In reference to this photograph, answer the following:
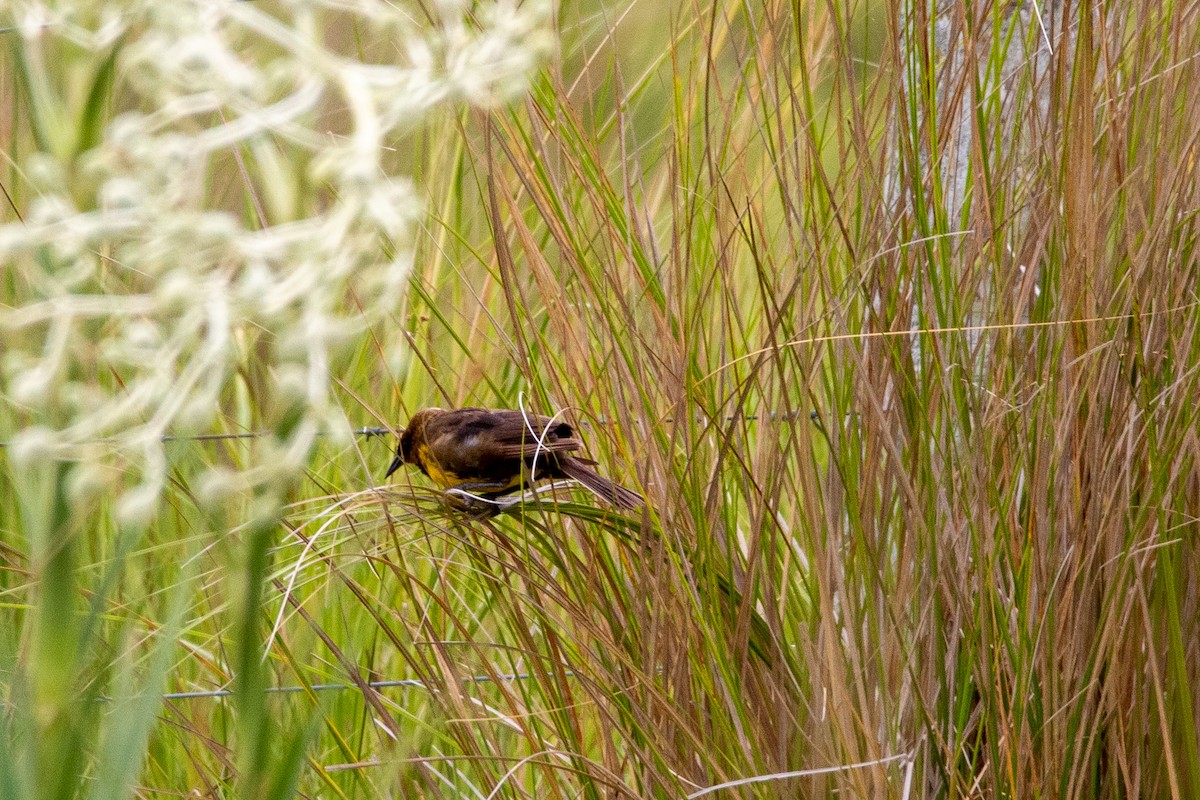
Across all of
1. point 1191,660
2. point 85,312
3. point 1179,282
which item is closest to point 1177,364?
point 1179,282

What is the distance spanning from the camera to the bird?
119 centimetres

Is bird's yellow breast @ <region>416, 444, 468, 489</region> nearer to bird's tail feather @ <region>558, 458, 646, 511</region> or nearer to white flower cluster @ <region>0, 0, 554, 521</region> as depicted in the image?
bird's tail feather @ <region>558, 458, 646, 511</region>

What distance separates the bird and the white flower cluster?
0.87 m

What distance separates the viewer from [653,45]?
6.51 ft

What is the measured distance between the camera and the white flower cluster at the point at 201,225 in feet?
0.75

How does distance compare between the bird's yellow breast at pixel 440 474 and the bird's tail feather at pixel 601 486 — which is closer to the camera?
the bird's tail feather at pixel 601 486

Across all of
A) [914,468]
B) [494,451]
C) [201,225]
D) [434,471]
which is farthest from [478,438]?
[201,225]

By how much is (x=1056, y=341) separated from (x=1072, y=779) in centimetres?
31

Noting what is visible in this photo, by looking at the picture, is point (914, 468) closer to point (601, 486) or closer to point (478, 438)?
point (601, 486)

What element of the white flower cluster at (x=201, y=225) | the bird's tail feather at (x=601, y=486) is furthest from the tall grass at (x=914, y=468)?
the white flower cluster at (x=201, y=225)

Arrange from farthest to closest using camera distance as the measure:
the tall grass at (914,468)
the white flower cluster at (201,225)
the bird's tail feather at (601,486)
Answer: the bird's tail feather at (601,486)
the tall grass at (914,468)
the white flower cluster at (201,225)

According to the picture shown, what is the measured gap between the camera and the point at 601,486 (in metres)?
1.18

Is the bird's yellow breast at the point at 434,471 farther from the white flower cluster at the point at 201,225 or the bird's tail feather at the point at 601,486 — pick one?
the white flower cluster at the point at 201,225

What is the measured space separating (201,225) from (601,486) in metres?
0.96
